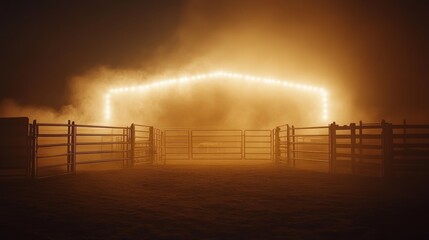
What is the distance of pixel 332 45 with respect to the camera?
2719cm

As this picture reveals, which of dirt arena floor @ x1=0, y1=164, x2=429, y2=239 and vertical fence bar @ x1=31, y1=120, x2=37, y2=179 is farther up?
vertical fence bar @ x1=31, y1=120, x2=37, y2=179

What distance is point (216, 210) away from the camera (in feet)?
17.5

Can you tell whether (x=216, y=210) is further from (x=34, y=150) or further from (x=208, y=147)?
(x=208, y=147)

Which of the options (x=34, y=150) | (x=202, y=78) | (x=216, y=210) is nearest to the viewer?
(x=216, y=210)

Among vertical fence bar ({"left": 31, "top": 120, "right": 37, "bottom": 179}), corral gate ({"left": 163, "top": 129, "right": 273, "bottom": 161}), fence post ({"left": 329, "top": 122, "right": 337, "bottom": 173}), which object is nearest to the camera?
vertical fence bar ({"left": 31, "top": 120, "right": 37, "bottom": 179})

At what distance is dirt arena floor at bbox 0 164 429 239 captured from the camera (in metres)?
4.14

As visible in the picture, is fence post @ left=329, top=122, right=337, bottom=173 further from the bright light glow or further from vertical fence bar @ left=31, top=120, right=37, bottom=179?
the bright light glow

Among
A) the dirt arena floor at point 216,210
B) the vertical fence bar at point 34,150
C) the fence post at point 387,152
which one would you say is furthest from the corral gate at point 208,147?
the dirt arena floor at point 216,210

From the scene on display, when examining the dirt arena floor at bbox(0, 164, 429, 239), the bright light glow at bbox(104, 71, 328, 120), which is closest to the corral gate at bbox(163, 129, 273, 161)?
the bright light glow at bbox(104, 71, 328, 120)

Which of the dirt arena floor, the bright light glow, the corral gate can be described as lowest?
the dirt arena floor

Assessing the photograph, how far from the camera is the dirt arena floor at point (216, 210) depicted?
414cm

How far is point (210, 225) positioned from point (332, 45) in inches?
1014

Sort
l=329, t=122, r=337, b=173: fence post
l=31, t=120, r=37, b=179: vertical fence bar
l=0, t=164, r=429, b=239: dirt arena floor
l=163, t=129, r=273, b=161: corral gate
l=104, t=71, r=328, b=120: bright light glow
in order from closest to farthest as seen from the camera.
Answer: l=0, t=164, r=429, b=239: dirt arena floor → l=31, t=120, r=37, b=179: vertical fence bar → l=329, t=122, r=337, b=173: fence post → l=163, t=129, r=273, b=161: corral gate → l=104, t=71, r=328, b=120: bright light glow

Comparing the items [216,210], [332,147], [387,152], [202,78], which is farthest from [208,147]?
[216,210]
